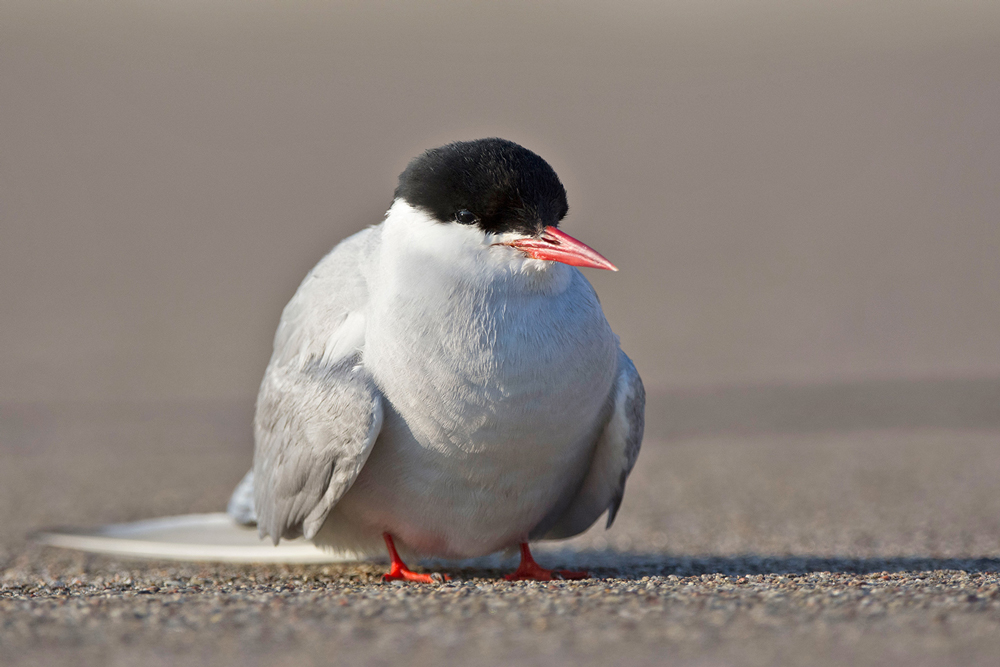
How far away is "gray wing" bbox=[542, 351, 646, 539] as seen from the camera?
14.6 feet

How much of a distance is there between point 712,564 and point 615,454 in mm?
881

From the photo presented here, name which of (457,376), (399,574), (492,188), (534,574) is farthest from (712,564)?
(492,188)

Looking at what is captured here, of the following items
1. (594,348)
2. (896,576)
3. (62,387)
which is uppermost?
(594,348)

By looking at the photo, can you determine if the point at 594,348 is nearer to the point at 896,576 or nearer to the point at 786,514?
the point at 896,576

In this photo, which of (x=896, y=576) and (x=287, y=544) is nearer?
(x=896, y=576)

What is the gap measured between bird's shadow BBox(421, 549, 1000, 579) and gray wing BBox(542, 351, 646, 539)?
0.27 metres

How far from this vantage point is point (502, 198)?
12.9 feet

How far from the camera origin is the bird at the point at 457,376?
399 cm

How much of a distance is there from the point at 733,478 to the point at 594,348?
4.06m

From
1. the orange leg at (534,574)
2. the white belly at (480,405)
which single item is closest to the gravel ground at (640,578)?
the orange leg at (534,574)

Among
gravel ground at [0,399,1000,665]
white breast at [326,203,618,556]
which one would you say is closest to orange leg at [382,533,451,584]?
gravel ground at [0,399,1000,665]

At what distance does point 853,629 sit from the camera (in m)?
3.21

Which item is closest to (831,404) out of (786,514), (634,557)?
(786,514)

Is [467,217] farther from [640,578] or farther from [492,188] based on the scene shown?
[640,578]
